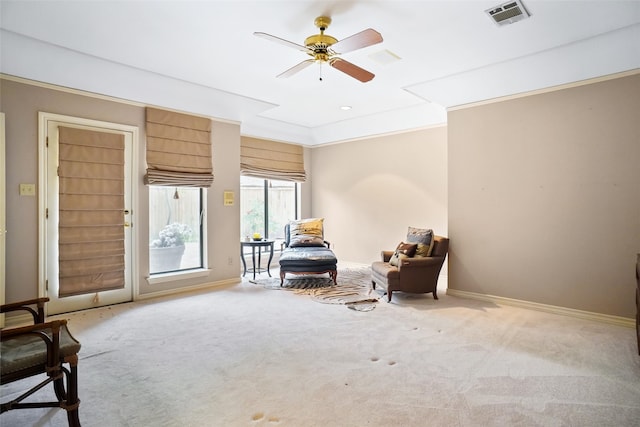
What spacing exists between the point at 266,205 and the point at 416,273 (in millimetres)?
3579

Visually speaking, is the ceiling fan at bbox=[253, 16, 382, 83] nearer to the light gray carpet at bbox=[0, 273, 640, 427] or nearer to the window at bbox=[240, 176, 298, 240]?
the light gray carpet at bbox=[0, 273, 640, 427]

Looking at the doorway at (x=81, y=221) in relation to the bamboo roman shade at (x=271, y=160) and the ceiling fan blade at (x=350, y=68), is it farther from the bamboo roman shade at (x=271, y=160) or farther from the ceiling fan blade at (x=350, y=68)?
the ceiling fan blade at (x=350, y=68)

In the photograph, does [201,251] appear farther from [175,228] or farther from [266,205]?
[266,205]

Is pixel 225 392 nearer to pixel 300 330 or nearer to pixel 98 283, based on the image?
pixel 300 330

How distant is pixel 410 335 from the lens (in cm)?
326

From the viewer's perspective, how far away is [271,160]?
6.84 meters

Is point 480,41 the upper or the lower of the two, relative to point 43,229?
upper

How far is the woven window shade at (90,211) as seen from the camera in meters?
3.96

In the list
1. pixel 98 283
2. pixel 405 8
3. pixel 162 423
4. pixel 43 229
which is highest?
pixel 405 8

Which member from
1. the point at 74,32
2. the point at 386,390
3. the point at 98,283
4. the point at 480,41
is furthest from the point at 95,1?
the point at 386,390

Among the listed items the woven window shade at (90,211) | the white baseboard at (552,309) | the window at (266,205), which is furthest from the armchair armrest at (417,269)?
the woven window shade at (90,211)

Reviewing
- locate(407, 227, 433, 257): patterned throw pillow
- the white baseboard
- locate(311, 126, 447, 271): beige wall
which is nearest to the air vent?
locate(407, 227, 433, 257): patterned throw pillow

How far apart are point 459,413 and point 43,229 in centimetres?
435

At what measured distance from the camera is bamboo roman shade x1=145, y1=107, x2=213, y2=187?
4613mm
